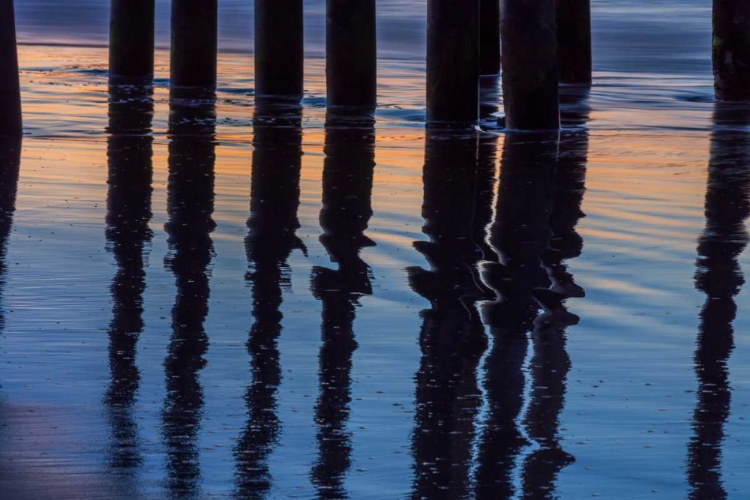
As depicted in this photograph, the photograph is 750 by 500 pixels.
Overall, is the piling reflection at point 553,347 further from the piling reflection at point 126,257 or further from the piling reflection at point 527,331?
the piling reflection at point 126,257

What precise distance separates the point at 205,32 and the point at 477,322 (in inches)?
448

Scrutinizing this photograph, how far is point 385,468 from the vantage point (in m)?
3.52

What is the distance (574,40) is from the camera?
17.4 metres

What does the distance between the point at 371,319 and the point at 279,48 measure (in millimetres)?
10123

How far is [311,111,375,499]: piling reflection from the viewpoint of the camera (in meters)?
3.63

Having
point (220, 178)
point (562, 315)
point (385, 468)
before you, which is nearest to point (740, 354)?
point (562, 315)

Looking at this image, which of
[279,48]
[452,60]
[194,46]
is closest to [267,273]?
[452,60]

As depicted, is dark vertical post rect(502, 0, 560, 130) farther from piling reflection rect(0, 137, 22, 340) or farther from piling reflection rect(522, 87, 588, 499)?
piling reflection rect(0, 137, 22, 340)

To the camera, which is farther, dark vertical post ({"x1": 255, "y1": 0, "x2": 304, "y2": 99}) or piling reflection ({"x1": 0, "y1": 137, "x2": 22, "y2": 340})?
dark vertical post ({"x1": 255, "y1": 0, "x2": 304, "y2": 99})

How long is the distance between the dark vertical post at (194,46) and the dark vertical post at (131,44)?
1.23 metres

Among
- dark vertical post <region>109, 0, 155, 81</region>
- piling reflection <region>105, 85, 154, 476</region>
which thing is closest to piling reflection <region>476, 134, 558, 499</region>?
piling reflection <region>105, 85, 154, 476</region>

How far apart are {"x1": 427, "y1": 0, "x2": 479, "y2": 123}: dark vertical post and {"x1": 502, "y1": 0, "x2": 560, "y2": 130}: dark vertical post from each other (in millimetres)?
558

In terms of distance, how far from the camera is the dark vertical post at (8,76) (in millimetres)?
10180

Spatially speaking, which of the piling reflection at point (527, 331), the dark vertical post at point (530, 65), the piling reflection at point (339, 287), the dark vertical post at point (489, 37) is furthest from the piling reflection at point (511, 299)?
the dark vertical post at point (489, 37)
